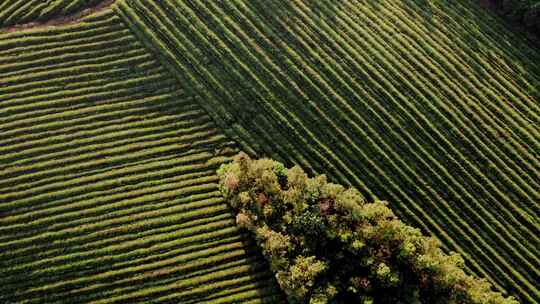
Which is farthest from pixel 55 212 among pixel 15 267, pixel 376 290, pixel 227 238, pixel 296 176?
pixel 376 290

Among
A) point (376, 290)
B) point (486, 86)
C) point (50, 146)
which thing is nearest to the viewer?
point (376, 290)

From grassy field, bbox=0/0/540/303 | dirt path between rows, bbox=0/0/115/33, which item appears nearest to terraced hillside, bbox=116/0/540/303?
grassy field, bbox=0/0/540/303

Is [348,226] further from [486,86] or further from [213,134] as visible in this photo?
[486,86]

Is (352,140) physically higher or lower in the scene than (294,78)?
lower

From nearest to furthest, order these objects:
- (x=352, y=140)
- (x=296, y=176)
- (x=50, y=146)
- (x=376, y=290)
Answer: (x=376, y=290) < (x=296, y=176) < (x=50, y=146) < (x=352, y=140)

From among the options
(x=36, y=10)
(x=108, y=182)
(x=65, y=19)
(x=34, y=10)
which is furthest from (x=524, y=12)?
(x=34, y=10)

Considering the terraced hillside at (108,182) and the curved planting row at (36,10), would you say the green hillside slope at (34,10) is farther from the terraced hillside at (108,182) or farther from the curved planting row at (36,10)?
the terraced hillside at (108,182)
